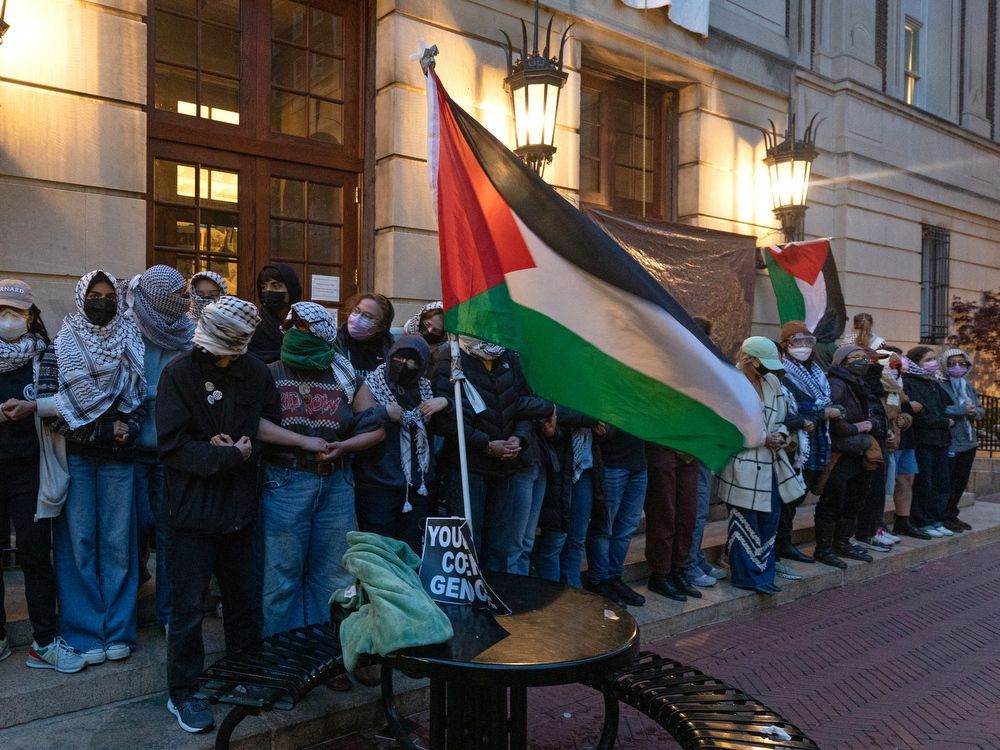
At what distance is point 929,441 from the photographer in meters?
8.81

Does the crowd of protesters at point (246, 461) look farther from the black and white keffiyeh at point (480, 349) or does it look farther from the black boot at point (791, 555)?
the black boot at point (791, 555)

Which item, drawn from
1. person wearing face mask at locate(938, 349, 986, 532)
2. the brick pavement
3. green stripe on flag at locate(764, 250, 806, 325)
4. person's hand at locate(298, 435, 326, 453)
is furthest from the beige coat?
green stripe on flag at locate(764, 250, 806, 325)

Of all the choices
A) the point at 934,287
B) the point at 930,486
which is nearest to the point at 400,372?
the point at 930,486

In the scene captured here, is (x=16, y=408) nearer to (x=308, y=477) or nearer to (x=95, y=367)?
(x=95, y=367)

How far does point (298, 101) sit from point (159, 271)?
3.52 m

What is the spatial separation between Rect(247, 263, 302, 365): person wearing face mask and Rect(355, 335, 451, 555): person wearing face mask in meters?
0.64

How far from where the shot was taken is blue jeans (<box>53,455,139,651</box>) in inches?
161

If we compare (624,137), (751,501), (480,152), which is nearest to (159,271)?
(480,152)

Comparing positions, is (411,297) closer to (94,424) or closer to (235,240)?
(235,240)

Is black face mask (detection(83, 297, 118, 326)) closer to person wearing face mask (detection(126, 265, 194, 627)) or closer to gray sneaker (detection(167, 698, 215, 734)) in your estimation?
person wearing face mask (detection(126, 265, 194, 627))

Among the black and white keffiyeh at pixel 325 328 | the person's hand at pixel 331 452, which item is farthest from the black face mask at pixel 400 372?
the person's hand at pixel 331 452

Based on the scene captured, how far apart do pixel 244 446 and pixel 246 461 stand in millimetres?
96

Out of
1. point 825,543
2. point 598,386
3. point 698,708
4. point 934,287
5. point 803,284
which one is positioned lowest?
point 825,543

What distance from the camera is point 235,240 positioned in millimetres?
7031
